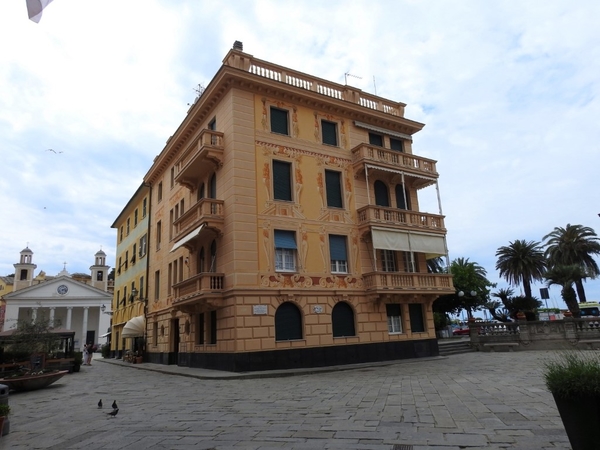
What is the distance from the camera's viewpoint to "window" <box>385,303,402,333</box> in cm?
2253

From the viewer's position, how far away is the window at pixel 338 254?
21.4 meters

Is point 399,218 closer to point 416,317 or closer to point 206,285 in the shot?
point 416,317

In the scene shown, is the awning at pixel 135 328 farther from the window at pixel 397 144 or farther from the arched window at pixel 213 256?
the window at pixel 397 144

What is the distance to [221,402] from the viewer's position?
36.1ft

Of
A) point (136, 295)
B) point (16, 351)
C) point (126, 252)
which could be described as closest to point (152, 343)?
point (136, 295)

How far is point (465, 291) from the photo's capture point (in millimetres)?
43844

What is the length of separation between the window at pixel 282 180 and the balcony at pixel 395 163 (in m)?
3.93

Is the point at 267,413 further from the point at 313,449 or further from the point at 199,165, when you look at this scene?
the point at 199,165

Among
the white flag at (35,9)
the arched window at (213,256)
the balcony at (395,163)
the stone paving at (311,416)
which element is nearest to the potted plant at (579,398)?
the stone paving at (311,416)

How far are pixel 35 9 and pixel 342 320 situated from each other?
1777 cm

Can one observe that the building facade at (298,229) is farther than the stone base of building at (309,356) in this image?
Yes

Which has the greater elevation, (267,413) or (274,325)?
(274,325)

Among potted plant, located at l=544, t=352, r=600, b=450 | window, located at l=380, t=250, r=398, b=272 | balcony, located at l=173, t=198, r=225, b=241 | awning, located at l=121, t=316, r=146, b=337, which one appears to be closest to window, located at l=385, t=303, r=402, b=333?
window, located at l=380, t=250, r=398, b=272

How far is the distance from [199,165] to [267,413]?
15208 millimetres
